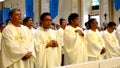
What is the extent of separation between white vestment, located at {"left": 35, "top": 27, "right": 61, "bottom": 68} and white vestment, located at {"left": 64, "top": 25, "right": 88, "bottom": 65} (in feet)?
1.64

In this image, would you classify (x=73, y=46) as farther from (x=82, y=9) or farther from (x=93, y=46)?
(x=82, y=9)

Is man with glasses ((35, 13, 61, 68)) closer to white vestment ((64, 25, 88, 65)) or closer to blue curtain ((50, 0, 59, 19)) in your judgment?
white vestment ((64, 25, 88, 65))

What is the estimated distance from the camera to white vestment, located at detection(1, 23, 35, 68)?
444 centimetres

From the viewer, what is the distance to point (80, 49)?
5793 mm

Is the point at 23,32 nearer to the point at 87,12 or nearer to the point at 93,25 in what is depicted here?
the point at 93,25

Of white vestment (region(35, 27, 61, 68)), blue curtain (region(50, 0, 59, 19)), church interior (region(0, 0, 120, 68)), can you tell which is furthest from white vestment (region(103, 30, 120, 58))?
blue curtain (region(50, 0, 59, 19))

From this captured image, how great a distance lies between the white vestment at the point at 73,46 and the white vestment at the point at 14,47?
127 cm

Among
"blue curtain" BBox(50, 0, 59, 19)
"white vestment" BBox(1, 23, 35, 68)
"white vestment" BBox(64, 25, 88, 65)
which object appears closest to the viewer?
"white vestment" BBox(1, 23, 35, 68)

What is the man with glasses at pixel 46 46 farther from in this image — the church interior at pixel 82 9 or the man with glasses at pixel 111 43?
the church interior at pixel 82 9

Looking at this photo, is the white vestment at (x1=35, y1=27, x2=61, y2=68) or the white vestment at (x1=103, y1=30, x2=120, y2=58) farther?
the white vestment at (x1=103, y1=30, x2=120, y2=58)

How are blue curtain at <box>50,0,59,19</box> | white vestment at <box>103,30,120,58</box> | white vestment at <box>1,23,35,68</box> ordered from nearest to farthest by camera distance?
white vestment at <box>1,23,35,68</box>, white vestment at <box>103,30,120,58</box>, blue curtain at <box>50,0,59,19</box>

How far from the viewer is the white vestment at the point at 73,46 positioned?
224 inches

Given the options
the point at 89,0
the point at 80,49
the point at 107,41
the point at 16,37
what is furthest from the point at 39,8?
the point at 16,37

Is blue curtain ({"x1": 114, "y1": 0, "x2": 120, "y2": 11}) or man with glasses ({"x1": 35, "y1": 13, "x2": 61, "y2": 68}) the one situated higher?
blue curtain ({"x1": 114, "y1": 0, "x2": 120, "y2": 11})
